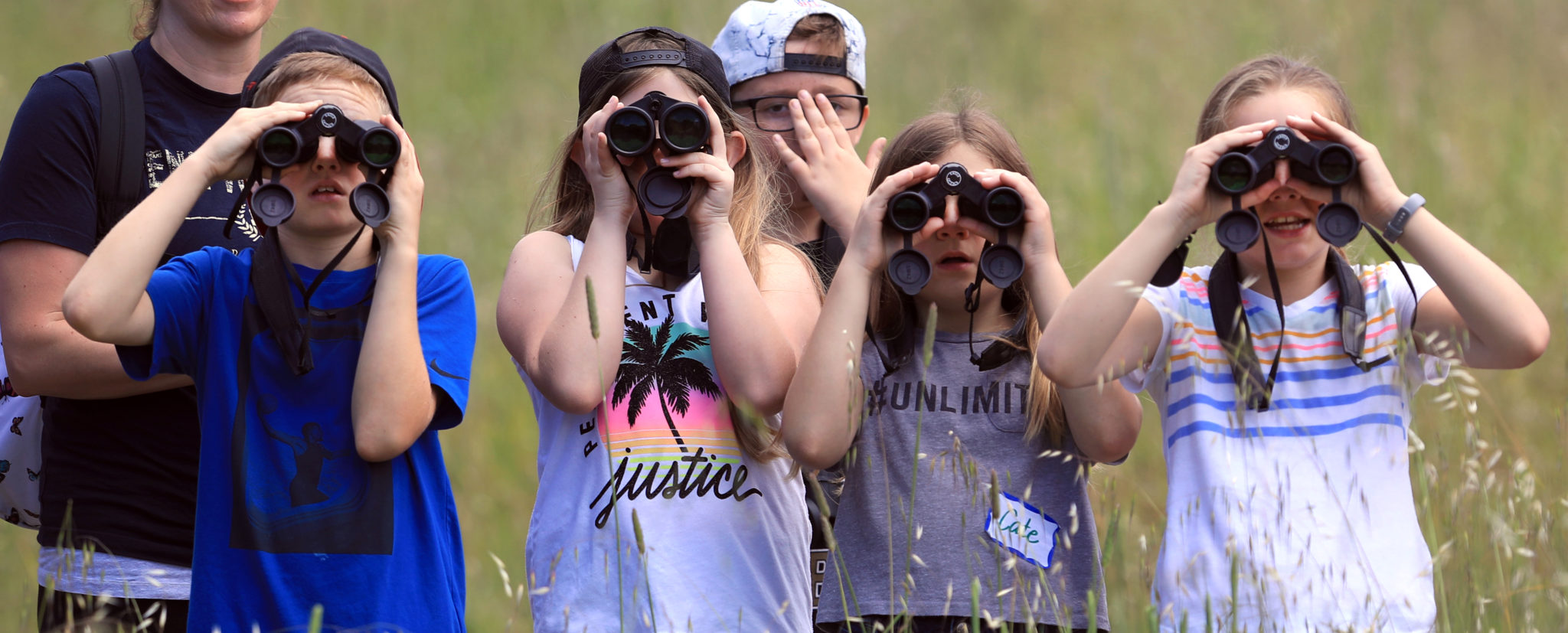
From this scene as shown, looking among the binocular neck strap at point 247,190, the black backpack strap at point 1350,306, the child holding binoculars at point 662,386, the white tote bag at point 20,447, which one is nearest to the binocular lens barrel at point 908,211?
the child holding binoculars at point 662,386

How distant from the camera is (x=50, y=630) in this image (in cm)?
259

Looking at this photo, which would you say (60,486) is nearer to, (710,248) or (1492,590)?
(710,248)

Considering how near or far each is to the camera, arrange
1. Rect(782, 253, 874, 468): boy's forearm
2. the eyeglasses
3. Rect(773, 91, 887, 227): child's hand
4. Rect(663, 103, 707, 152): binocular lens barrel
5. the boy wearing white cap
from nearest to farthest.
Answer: Rect(782, 253, 874, 468): boy's forearm, Rect(663, 103, 707, 152): binocular lens barrel, Rect(773, 91, 887, 227): child's hand, the boy wearing white cap, the eyeglasses

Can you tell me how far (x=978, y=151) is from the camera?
2838mm

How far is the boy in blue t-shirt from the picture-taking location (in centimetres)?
231

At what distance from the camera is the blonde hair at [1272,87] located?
262 centimetres

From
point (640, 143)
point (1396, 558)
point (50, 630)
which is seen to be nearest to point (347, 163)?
point (640, 143)

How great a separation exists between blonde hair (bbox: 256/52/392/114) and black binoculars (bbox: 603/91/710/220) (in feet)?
1.55

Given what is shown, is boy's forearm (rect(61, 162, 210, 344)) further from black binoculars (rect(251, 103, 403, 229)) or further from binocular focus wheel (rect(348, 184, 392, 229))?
binocular focus wheel (rect(348, 184, 392, 229))

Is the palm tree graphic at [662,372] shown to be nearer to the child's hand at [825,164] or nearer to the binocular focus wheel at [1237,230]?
the child's hand at [825,164]

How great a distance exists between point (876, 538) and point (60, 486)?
153cm

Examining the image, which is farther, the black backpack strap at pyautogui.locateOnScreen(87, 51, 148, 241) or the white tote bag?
the white tote bag

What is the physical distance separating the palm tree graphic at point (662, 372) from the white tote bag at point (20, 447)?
1205 mm

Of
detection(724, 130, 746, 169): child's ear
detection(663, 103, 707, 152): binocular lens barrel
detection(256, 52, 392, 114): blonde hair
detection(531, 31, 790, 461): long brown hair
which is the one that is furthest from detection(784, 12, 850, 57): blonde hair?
detection(256, 52, 392, 114): blonde hair
